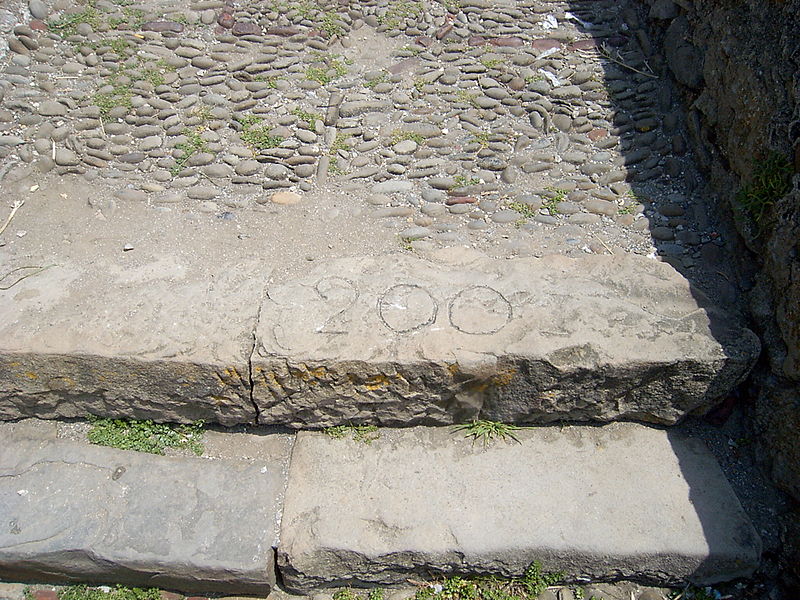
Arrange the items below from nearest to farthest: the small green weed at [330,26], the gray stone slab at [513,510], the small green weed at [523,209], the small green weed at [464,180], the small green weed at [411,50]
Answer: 1. the gray stone slab at [513,510]
2. the small green weed at [523,209]
3. the small green weed at [464,180]
4. the small green weed at [411,50]
5. the small green weed at [330,26]

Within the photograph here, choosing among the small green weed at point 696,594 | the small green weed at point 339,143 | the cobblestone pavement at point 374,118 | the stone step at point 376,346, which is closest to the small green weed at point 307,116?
the cobblestone pavement at point 374,118

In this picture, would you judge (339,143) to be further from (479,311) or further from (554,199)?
(479,311)

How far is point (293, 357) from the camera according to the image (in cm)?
291

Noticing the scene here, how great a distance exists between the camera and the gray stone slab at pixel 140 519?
282 cm

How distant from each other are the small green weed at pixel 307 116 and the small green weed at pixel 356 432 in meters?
2.02

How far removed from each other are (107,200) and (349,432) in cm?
202

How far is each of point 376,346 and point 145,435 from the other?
116 cm

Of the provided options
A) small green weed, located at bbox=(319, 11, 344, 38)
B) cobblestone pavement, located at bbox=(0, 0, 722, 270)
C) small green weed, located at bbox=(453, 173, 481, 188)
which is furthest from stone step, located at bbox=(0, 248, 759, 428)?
small green weed, located at bbox=(319, 11, 344, 38)

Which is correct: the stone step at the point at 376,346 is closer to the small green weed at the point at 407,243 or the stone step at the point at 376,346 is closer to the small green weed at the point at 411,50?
the small green weed at the point at 407,243

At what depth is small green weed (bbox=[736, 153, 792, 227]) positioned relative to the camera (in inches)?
121

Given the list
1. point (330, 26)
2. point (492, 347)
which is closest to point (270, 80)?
point (330, 26)

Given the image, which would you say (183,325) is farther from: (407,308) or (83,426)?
(407,308)

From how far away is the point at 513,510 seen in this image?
2.91m

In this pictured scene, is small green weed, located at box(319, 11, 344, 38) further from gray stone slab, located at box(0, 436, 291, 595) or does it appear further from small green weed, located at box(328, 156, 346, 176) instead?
gray stone slab, located at box(0, 436, 291, 595)
